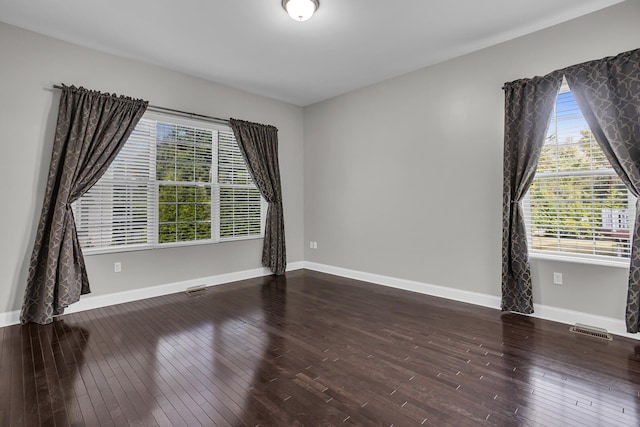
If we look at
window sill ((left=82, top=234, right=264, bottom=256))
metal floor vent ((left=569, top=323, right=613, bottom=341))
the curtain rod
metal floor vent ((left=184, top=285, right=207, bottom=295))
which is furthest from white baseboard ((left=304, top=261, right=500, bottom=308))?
the curtain rod

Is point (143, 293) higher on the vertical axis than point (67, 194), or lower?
lower

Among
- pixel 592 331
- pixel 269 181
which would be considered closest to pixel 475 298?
pixel 592 331

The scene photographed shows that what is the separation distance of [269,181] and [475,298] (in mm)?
3418

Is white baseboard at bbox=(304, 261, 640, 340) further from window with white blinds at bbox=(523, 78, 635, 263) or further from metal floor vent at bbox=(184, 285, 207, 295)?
metal floor vent at bbox=(184, 285, 207, 295)

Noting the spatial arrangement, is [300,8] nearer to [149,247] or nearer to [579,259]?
[149,247]

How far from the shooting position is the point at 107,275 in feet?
12.3

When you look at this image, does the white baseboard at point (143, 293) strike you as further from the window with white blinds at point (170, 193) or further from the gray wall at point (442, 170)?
the gray wall at point (442, 170)

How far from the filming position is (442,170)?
404 centimetres

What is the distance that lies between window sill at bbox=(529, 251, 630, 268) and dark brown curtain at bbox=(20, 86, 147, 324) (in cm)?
482

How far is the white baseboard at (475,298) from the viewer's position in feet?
9.46

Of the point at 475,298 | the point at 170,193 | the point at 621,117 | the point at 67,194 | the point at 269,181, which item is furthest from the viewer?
the point at 269,181

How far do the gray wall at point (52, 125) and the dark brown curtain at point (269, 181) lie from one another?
1.31ft

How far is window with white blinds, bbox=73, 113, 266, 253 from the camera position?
3748 millimetres

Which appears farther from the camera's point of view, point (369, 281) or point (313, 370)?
point (369, 281)
